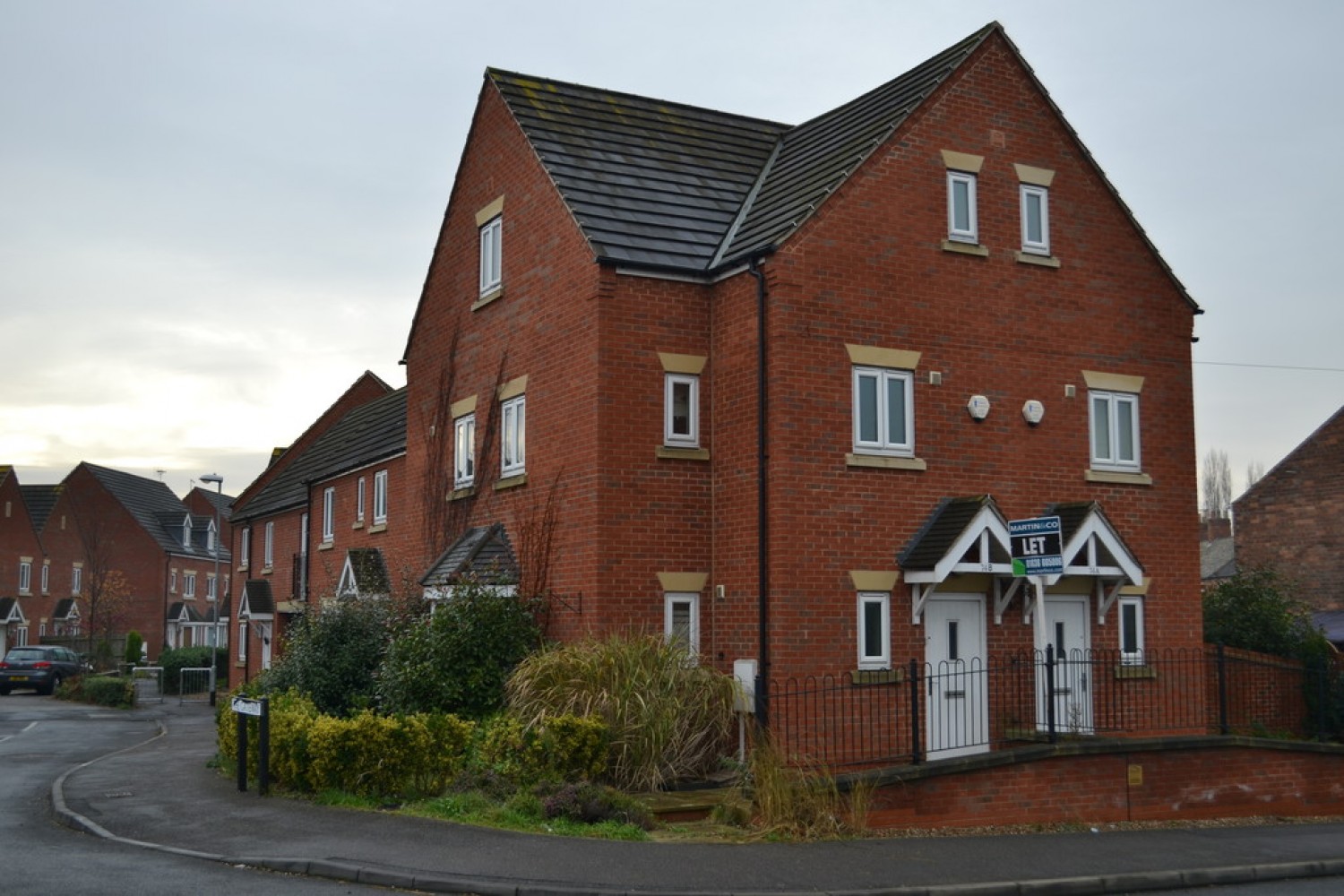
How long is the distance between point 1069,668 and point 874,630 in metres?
3.21

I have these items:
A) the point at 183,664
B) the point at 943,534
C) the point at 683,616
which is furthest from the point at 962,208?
the point at 183,664

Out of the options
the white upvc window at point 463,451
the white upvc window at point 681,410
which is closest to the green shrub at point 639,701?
the white upvc window at point 681,410

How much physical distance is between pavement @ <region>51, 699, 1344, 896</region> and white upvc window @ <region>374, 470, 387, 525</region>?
13333 mm

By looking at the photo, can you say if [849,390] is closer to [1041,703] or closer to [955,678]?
[955,678]

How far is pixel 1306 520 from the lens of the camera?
32.5m

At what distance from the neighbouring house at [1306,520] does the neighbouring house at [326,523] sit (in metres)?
20.0

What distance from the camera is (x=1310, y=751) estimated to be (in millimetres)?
17781

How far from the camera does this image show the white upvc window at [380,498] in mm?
29328

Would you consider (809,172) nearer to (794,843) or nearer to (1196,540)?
(1196,540)

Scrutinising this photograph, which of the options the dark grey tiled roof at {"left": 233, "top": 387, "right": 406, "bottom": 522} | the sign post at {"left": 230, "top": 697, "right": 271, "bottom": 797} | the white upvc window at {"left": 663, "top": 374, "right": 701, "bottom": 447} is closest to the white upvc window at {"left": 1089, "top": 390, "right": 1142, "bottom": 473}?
the white upvc window at {"left": 663, "top": 374, "right": 701, "bottom": 447}

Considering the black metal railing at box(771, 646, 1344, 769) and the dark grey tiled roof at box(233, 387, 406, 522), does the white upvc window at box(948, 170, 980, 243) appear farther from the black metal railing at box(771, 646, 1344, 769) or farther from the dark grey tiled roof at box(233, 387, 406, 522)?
the dark grey tiled roof at box(233, 387, 406, 522)

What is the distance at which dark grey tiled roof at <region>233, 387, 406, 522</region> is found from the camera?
3053 centimetres

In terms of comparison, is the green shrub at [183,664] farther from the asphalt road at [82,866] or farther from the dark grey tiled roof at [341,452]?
the asphalt road at [82,866]

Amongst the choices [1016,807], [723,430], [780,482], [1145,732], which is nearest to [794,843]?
[1016,807]
